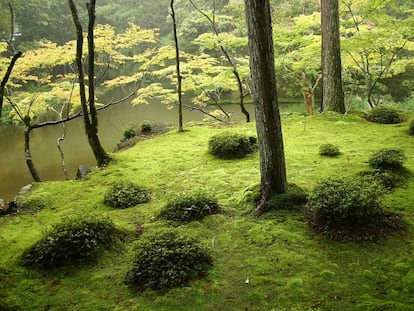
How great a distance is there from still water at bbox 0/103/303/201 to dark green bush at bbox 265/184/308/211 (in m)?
8.48

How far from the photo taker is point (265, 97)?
4.29 metres

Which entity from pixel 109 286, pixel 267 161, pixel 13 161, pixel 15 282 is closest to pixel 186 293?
pixel 109 286

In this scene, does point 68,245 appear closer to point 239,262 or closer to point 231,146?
point 239,262

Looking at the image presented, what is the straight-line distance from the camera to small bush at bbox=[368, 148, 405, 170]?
5.40m

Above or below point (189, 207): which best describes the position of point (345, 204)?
above

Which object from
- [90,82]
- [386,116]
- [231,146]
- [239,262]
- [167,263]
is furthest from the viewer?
[386,116]

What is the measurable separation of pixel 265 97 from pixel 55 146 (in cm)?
1308

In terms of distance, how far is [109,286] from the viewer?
11.2ft

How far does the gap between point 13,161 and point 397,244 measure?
13.6 meters

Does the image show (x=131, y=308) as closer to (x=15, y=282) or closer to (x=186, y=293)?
(x=186, y=293)

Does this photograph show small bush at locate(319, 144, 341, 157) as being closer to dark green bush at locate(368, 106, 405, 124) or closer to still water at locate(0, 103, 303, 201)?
dark green bush at locate(368, 106, 405, 124)

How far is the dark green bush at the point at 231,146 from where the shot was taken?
7.28 metres

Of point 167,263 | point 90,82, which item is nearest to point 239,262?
point 167,263

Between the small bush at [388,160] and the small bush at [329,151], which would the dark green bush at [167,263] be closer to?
the small bush at [388,160]
